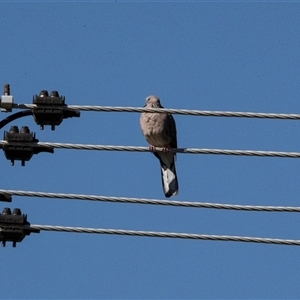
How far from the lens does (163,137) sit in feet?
41.1

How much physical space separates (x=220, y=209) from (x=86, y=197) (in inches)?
35.4

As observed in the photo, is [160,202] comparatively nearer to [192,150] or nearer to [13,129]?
[192,150]

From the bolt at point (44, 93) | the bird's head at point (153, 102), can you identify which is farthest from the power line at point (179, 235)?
the bird's head at point (153, 102)

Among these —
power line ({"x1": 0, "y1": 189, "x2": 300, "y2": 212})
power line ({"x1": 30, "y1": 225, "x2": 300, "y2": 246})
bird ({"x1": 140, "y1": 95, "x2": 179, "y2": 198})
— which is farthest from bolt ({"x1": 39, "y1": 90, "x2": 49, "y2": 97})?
bird ({"x1": 140, "y1": 95, "x2": 179, "y2": 198})

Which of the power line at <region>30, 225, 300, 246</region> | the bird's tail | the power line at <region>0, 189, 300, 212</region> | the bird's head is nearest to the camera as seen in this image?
the power line at <region>30, 225, 300, 246</region>

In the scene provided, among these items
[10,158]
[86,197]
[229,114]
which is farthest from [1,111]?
[229,114]

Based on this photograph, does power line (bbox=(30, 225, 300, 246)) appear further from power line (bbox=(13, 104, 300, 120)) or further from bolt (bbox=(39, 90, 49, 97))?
bolt (bbox=(39, 90, 49, 97))

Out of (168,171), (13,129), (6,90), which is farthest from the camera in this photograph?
(168,171)

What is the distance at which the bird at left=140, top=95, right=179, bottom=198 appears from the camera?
12.3 m

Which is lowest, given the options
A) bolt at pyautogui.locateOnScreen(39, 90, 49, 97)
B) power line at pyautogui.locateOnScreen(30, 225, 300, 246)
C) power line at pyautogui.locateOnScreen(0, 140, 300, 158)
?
power line at pyautogui.locateOnScreen(30, 225, 300, 246)

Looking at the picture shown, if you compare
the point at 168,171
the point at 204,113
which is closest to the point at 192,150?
the point at 204,113

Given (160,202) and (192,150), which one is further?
(192,150)

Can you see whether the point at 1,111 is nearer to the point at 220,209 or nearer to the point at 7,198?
the point at 7,198

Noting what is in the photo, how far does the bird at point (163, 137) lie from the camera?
1231 centimetres
